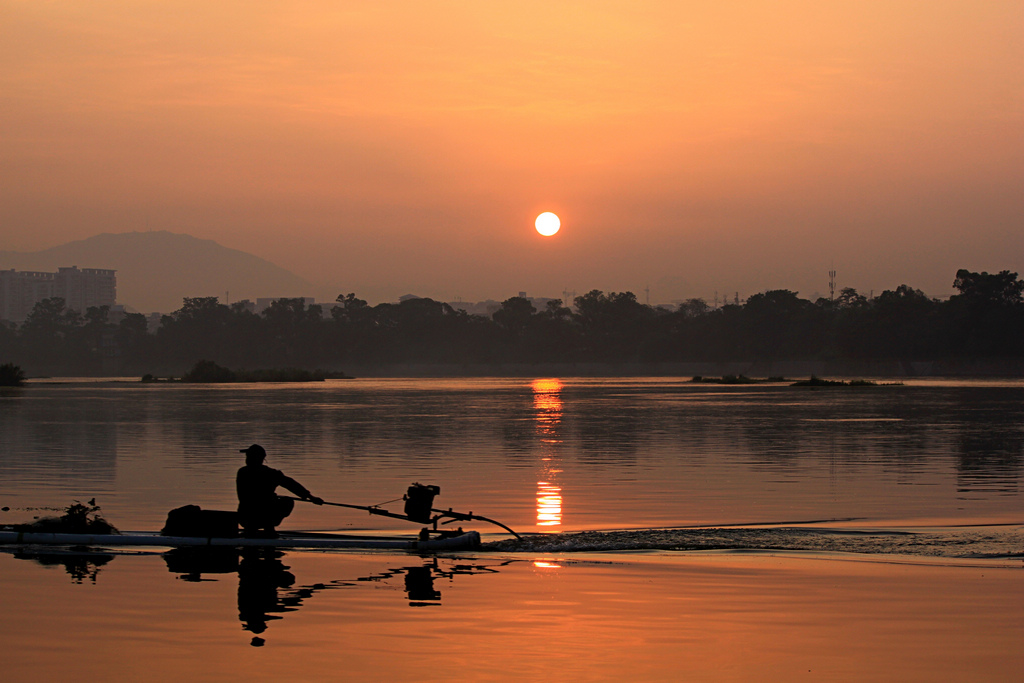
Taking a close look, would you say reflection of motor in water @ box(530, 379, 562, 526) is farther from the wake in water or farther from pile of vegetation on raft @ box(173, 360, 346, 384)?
pile of vegetation on raft @ box(173, 360, 346, 384)

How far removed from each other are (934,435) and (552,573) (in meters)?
33.2

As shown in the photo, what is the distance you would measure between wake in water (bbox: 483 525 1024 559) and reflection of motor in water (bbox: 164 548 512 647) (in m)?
1.61

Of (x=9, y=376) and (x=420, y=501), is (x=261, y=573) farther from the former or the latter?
(x=9, y=376)

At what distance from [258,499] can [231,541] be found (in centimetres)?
71

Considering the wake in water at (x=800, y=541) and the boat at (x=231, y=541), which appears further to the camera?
the boat at (x=231, y=541)

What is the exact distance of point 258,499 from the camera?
58.0 feet

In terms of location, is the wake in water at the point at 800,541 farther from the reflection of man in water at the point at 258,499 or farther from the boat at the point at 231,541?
the reflection of man in water at the point at 258,499

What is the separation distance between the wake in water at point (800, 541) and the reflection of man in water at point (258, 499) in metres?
3.14

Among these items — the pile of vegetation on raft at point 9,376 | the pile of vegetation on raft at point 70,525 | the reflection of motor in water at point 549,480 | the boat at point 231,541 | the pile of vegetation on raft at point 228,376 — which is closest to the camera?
the boat at point 231,541

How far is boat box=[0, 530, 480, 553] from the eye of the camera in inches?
695

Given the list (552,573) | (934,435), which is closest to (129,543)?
(552,573)

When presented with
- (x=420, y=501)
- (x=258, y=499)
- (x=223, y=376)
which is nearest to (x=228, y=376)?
(x=223, y=376)

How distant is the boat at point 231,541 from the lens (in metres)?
17.6

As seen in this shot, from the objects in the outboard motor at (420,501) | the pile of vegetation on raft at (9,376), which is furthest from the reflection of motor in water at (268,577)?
the pile of vegetation on raft at (9,376)
